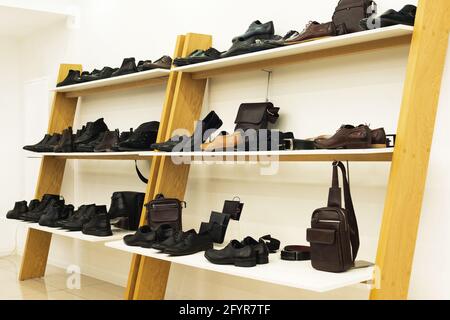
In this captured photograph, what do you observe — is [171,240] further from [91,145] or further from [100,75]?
[100,75]

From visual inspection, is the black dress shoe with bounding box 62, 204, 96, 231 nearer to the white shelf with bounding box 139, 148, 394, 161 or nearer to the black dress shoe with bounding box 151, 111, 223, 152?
the white shelf with bounding box 139, 148, 394, 161

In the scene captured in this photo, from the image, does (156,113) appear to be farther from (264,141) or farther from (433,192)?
(433,192)

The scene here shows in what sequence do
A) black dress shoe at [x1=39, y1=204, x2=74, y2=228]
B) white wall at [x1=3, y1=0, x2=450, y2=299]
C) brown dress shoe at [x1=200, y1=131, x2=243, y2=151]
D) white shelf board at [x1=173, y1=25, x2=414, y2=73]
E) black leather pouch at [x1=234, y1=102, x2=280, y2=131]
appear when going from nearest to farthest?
white shelf board at [x1=173, y1=25, x2=414, y2=73] → white wall at [x1=3, y1=0, x2=450, y2=299] → brown dress shoe at [x1=200, y1=131, x2=243, y2=151] → black leather pouch at [x1=234, y1=102, x2=280, y2=131] → black dress shoe at [x1=39, y1=204, x2=74, y2=228]

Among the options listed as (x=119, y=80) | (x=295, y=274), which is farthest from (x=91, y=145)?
(x=295, y=274)

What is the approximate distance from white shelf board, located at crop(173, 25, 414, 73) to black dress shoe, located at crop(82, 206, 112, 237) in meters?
1.13

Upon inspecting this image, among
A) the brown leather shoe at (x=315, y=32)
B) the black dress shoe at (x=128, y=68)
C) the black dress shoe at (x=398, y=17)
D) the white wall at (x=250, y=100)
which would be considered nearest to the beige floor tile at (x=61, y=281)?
the white wall at (x=250, y=100)

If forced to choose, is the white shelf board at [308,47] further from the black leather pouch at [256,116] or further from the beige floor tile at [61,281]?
the beige floor tile at [61,281]

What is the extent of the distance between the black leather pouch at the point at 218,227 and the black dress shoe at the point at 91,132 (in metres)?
1.47

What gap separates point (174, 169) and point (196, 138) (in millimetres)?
464

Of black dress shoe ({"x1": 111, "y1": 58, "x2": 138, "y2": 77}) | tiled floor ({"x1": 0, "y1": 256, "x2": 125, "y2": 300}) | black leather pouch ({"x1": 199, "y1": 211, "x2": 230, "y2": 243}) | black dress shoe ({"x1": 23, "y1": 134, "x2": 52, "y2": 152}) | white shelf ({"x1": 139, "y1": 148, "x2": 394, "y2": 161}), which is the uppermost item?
black dress shoe ({"x1": 111, "y1": 58, "x2": 138, "y2": 77})

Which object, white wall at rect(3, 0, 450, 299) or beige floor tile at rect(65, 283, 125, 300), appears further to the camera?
beige floor tile at rect(65, 283, 125, 300)

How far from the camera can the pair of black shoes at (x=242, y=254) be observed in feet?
8.23

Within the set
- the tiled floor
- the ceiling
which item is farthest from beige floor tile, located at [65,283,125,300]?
the ceiling

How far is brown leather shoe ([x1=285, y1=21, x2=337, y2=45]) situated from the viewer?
257 cm
